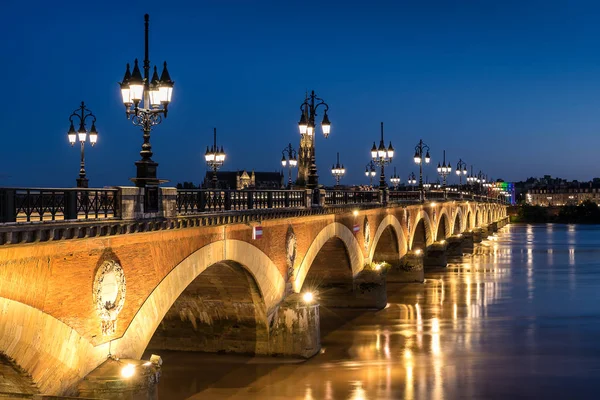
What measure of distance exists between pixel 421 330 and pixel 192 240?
49.4ft

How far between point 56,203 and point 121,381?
10.7 ft

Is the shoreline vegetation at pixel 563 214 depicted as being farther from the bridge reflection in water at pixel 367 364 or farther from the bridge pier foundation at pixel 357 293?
the bridge pier foundation at pixel 357 293

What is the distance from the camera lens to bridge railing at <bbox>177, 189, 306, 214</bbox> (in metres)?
17.5

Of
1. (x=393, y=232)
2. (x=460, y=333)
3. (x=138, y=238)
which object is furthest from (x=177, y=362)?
(x=393, y=232)

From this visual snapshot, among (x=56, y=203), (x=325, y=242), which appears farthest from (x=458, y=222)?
(x=56, y=203)

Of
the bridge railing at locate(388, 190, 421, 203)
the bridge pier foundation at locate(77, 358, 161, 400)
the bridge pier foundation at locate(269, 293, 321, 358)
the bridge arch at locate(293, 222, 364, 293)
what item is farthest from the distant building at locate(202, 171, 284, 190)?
the bridge pier foundation at locate(77, 358, 161, 400)

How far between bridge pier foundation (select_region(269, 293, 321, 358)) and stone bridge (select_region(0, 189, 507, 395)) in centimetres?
3

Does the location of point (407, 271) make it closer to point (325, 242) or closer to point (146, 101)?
point (325, 242)

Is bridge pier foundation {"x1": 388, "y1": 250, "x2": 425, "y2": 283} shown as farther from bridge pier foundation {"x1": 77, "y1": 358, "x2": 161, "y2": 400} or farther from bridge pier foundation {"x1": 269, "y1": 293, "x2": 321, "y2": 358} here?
bridge pier foundation {"x1": 77, "y1": 358, "x2": 161, "y2": 400}

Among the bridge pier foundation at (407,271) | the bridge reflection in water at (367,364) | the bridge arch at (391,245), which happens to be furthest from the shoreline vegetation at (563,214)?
the bridge reflection in water at (367,364)

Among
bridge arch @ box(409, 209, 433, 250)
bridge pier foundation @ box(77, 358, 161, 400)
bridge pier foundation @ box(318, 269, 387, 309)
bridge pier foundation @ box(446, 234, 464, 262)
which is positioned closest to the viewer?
bridge pier foundation @ box(77, 358, 161, 400)

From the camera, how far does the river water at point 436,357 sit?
20.4m

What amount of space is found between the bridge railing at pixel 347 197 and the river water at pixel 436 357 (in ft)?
16.0

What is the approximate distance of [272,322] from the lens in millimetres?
23078
